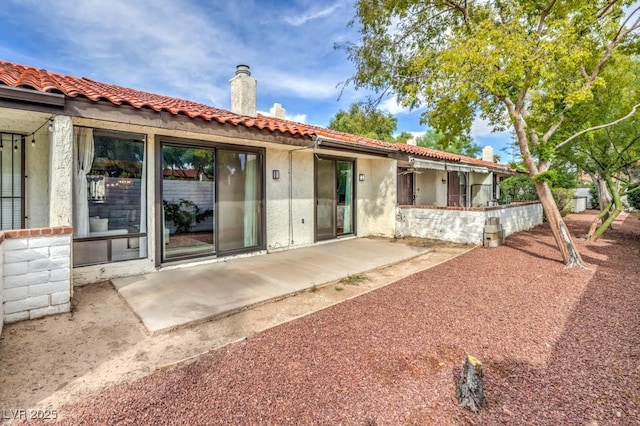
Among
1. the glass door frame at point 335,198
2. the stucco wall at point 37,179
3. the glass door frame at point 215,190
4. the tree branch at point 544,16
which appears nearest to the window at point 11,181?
the stucco wall at point 37,179

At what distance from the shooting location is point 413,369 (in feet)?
13.0

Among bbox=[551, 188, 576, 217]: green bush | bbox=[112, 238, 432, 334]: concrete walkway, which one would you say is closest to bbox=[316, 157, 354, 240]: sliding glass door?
bbox=[112, 238, 432, 334]: concrete walkway

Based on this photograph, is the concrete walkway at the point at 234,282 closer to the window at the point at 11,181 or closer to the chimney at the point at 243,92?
the window at the point at 11,181

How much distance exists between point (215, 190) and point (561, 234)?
10.4m

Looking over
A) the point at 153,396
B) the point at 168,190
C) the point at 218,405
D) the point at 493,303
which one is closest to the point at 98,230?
the point at 168,190

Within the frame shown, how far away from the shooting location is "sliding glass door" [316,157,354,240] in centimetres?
1270

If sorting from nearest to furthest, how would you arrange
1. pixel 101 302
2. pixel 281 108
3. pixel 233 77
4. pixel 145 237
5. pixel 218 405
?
pixel 218 405 < pixel 101 302 < pixel 145 237 < pixel 233 77 < pixel 281 108

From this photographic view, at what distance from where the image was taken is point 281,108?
16000 mm

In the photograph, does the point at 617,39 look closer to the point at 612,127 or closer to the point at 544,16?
the point at 544,16

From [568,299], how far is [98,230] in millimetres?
10674

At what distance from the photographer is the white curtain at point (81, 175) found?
7.09 metres

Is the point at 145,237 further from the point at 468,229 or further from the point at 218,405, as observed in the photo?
the point at 468,229

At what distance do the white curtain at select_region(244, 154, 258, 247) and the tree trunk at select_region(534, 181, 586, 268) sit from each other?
348 inches

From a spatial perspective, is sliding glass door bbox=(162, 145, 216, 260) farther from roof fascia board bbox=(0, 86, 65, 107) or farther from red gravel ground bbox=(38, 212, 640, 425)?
red gravel ground bbox=(38, 212, 640, 425)
